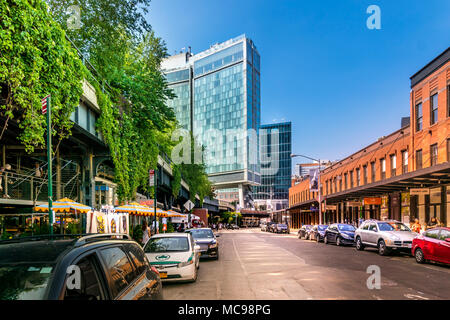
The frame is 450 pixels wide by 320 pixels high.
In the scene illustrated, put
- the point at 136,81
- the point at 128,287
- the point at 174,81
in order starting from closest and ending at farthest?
the point at 128,287
the point at 136,81
the point at 174,81

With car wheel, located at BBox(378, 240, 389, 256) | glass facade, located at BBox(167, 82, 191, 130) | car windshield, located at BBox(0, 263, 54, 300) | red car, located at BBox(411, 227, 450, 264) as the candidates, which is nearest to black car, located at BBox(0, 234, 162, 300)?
car windshield, located at BBox(0, 263, 54, 300)

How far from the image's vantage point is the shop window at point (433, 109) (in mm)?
28316

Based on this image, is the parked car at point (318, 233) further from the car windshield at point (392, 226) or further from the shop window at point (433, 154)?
the car windshield at point (392, 226)

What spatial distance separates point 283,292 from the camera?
9.30m

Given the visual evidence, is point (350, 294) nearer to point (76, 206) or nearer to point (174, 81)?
point (76, 206)

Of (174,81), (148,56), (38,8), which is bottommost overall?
(38,8)

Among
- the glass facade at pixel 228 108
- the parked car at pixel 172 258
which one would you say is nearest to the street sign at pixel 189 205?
the parked car at pixel 172 258

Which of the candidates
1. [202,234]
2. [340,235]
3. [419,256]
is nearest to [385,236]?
[419,256]

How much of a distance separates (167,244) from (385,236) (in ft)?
40.4

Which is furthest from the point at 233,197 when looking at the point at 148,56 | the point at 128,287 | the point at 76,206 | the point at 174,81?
the point at 128,287

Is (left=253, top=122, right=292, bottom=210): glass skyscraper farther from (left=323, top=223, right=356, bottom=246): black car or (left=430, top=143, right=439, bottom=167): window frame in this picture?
(left=430, top=143, right=439, bottom=167): window frame

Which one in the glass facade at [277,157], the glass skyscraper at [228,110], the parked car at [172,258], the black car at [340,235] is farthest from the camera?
the glass facade at [277,157]

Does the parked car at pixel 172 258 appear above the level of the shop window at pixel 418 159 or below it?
below
